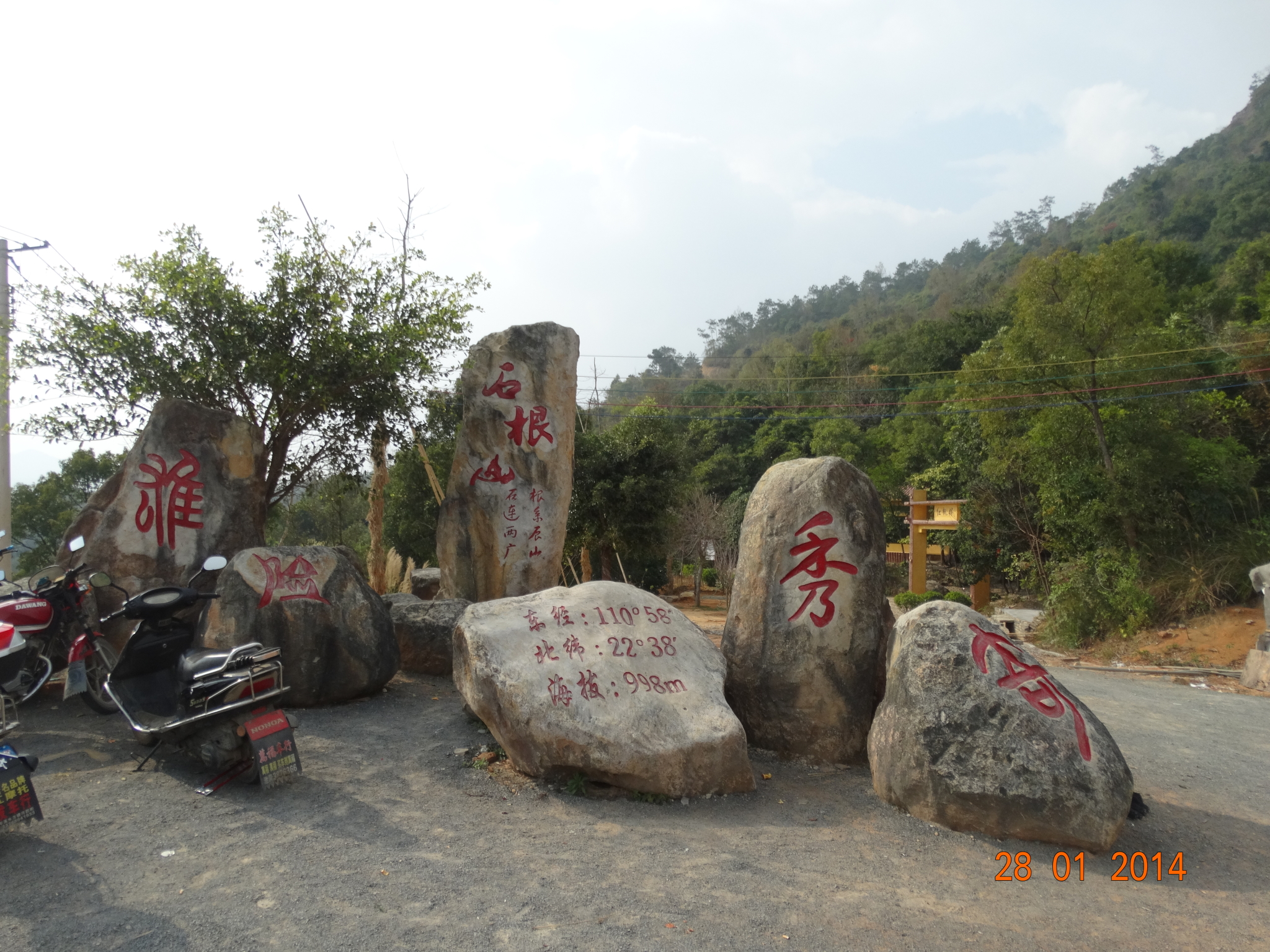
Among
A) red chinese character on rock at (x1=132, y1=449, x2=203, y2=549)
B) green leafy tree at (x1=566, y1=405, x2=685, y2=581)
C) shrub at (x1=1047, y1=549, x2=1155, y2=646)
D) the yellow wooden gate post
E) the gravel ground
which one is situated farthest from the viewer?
the yellow wooden gate post

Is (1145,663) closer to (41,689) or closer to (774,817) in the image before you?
(774,817)

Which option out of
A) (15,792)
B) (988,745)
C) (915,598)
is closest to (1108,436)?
(915,598)

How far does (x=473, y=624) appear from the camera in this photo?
Result: 520cm

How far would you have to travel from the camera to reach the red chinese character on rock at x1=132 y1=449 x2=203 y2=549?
22.7 ft

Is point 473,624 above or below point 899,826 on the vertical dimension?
above

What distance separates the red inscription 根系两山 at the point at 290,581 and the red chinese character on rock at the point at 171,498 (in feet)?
3.82

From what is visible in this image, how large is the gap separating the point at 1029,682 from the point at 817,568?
1516 millimetres

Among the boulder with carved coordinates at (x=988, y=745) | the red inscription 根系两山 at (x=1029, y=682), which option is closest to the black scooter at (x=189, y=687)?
the boulder with carved coordinates at (x=988, y=745)

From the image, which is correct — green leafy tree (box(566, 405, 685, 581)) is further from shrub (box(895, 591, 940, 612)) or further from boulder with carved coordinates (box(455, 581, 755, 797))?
boulder with carved coordinates (box(455, 581, 755, 797))

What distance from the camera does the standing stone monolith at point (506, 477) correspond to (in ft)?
29.4

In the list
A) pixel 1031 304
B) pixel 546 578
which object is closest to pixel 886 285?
pixel 1031 304

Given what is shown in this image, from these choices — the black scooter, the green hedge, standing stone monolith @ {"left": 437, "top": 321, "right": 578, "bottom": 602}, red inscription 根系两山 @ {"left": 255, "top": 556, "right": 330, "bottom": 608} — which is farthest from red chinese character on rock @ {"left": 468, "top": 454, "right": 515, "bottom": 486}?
the green hedge

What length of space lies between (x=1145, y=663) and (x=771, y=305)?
78865 millimetres

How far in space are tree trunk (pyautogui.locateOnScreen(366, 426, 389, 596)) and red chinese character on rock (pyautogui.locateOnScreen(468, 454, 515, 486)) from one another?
Answer: 1772 millimetres
